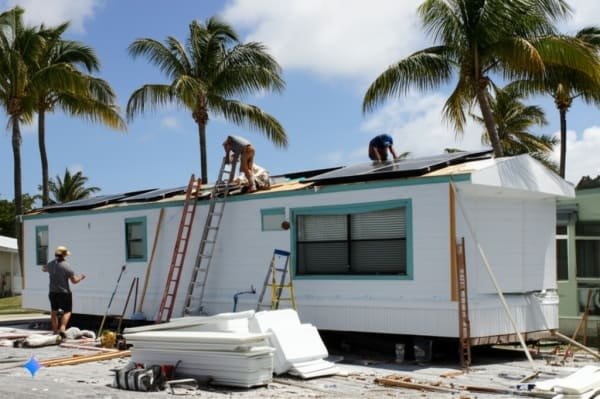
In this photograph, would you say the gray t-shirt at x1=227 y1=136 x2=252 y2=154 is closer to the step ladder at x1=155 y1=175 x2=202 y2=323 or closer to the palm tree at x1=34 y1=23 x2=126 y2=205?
the step ladder at x1=155 y1=175 x2=202 y2=323

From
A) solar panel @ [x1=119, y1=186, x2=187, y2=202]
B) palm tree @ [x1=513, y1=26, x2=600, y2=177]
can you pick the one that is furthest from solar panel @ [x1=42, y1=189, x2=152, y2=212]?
palm tree @ [x1=513, y1=26, x2=600, y2=177]

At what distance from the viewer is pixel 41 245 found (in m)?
19.3

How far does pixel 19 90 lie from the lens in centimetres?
2534

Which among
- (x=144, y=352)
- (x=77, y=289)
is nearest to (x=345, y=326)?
(x=144, y=352)

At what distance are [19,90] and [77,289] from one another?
31.8 ft

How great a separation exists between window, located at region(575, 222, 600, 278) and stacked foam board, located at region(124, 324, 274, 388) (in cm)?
698

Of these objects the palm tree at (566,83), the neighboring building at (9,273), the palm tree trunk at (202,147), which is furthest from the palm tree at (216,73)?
the neighboring building at (9,273)

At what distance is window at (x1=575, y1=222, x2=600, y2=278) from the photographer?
14.9 meters

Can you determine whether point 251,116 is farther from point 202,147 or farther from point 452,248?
point 452,248

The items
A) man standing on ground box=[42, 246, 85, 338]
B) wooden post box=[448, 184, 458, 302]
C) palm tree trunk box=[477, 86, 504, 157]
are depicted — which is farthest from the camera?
palm tree trunk box=[477, 86, 504, 157]

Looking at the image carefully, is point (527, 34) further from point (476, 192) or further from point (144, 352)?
point (144, 352)

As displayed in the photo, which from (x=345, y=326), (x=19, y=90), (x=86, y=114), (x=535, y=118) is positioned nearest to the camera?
(x=345, y=326)

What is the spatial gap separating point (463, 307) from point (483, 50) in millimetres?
8310

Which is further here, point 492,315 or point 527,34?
Result: point 527,34
